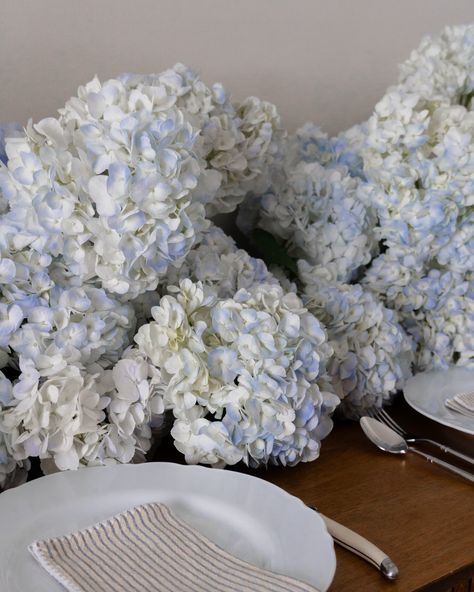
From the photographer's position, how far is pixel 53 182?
739 mm

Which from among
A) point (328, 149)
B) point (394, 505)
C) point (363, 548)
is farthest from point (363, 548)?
point (328, 149)

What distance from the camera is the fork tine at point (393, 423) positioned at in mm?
992

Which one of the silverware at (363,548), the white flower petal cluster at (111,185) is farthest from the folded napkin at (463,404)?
the white flower petal cluster at (111,185)

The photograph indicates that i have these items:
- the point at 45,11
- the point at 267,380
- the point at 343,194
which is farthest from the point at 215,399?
the point at 45,11

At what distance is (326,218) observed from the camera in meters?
1.08

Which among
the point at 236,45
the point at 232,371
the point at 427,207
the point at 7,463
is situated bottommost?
the point at 7,463

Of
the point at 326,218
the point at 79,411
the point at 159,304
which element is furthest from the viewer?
the point at 326,218

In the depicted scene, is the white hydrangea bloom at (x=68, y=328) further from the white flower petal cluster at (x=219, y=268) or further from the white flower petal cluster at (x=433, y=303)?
the white flower petal cluster at (x=433, y=303)

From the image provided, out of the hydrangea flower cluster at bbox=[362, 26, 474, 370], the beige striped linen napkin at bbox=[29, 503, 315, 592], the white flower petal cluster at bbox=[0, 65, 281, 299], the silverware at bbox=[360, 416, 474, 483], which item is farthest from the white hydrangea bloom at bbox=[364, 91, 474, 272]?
the beige striped linen napkin at bbox=[29, 503, 315, 592]

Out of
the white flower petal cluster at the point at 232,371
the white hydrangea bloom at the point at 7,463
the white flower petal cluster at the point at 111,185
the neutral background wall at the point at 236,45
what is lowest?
the white hydrangea bloom at the point at 7,463

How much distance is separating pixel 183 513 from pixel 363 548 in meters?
0.15

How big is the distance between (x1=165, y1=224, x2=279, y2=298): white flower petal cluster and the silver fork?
209 millimetres

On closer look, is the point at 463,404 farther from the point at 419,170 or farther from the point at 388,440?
the point at 419,170

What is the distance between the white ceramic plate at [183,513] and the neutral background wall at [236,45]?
487mm
